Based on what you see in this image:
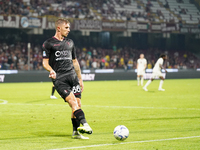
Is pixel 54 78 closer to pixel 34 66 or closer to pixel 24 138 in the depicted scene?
pixel 24 138

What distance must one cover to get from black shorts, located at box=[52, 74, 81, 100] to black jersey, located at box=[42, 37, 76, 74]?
0.13m

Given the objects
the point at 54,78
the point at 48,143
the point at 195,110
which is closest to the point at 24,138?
the point at 48,143

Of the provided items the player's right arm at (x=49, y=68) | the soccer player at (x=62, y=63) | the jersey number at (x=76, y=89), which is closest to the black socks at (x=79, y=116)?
the soccer player at (x=62, y=63)

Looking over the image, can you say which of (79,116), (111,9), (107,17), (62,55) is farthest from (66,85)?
(111,9)

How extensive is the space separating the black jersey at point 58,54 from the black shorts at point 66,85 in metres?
0.13

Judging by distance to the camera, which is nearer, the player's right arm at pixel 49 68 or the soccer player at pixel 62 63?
the player's right arm at pixel 49 68

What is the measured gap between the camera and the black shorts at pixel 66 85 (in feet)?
23.4

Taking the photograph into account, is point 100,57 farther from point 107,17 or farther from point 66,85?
point 66,85

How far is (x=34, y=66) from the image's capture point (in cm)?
3653

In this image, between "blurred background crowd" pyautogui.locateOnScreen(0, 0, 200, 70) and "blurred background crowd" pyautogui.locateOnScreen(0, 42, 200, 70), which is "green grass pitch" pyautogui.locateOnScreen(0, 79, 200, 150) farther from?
"blurred background crowd" pyautogui.locateOnScreen(0, 0, 200, 70)

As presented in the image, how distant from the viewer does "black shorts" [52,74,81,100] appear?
7.13 metres

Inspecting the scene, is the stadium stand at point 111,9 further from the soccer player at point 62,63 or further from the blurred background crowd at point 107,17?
the soccer player at point 62,63

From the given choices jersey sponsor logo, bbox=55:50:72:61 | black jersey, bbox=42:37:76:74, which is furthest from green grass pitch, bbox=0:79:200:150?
jersey sponsor logo, bbox=55:50:72:61

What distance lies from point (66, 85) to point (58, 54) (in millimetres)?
641
